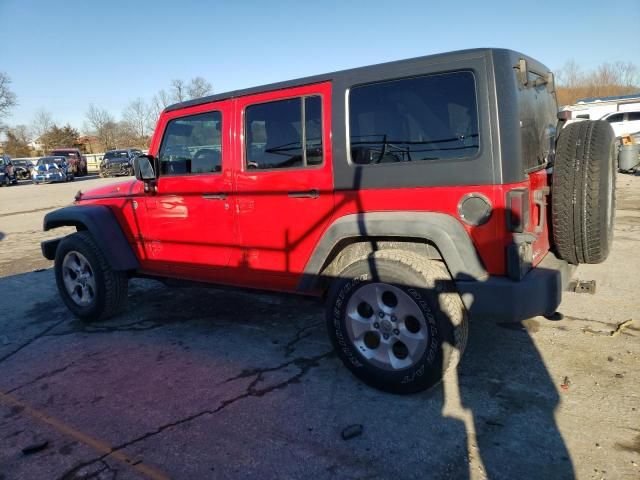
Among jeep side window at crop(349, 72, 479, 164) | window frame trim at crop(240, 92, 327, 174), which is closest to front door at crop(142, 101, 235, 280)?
window frame trim at crop(240, 92, 327, 174)

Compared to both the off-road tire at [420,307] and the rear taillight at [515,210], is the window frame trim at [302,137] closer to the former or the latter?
the off-road tire at [420,307]

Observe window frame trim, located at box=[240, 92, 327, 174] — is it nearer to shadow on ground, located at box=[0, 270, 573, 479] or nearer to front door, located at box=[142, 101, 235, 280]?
front door, located at box=[142, 101, 235, 280]

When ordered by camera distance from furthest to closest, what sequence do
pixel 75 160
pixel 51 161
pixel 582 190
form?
pixel 75 160 < pixel 51 161 < pixel 582 190

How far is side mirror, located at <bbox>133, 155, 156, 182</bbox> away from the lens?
4117 mm

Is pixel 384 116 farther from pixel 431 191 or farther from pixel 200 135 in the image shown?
pixel 200 135

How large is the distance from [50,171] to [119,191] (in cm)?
2771

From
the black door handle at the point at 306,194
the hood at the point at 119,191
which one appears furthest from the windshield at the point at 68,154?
the black door handle at the point at 306,194

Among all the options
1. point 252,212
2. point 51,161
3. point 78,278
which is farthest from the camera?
point 51,161

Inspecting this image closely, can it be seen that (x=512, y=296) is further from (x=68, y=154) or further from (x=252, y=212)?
(x=68, y=154)

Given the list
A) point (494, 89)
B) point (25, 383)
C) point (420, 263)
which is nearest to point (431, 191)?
point (420, 263)

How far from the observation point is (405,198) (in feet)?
9.70

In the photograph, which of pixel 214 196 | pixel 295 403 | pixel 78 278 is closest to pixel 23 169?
pixel 78 278

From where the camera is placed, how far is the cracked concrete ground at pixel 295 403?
95.8 inches

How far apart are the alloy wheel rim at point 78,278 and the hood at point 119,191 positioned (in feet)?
2.03
